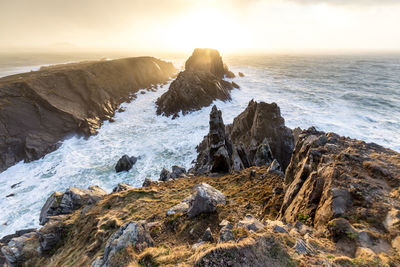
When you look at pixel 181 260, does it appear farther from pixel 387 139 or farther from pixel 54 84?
pixel 54 84

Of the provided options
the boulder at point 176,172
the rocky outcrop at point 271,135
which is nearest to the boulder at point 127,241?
the boulder at point 176,172

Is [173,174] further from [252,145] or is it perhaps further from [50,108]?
[50,108]

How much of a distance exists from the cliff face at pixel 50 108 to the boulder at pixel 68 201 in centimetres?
1795

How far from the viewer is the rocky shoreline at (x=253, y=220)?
491 cm

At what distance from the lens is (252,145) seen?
21688 millimetres

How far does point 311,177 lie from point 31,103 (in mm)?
47759

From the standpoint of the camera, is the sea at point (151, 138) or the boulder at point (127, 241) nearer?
the boulder at point (127, 241)

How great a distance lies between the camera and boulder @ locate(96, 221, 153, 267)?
242 inches

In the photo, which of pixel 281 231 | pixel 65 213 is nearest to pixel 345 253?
pixel 281 231

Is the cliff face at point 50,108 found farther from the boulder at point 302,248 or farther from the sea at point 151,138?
the boulder at point 302,248

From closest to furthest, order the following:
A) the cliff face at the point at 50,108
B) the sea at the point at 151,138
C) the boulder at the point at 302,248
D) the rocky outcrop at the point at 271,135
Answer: the boulder at the point at 302,248 → the rocky outcrop at the point at 271,135 → the sea at the point at 151,138 → the cliff face at the point at 50,108

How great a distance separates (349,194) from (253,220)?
3625 millimetres

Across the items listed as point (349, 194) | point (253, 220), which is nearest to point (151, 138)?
point (253, 220)

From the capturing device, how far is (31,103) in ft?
114
